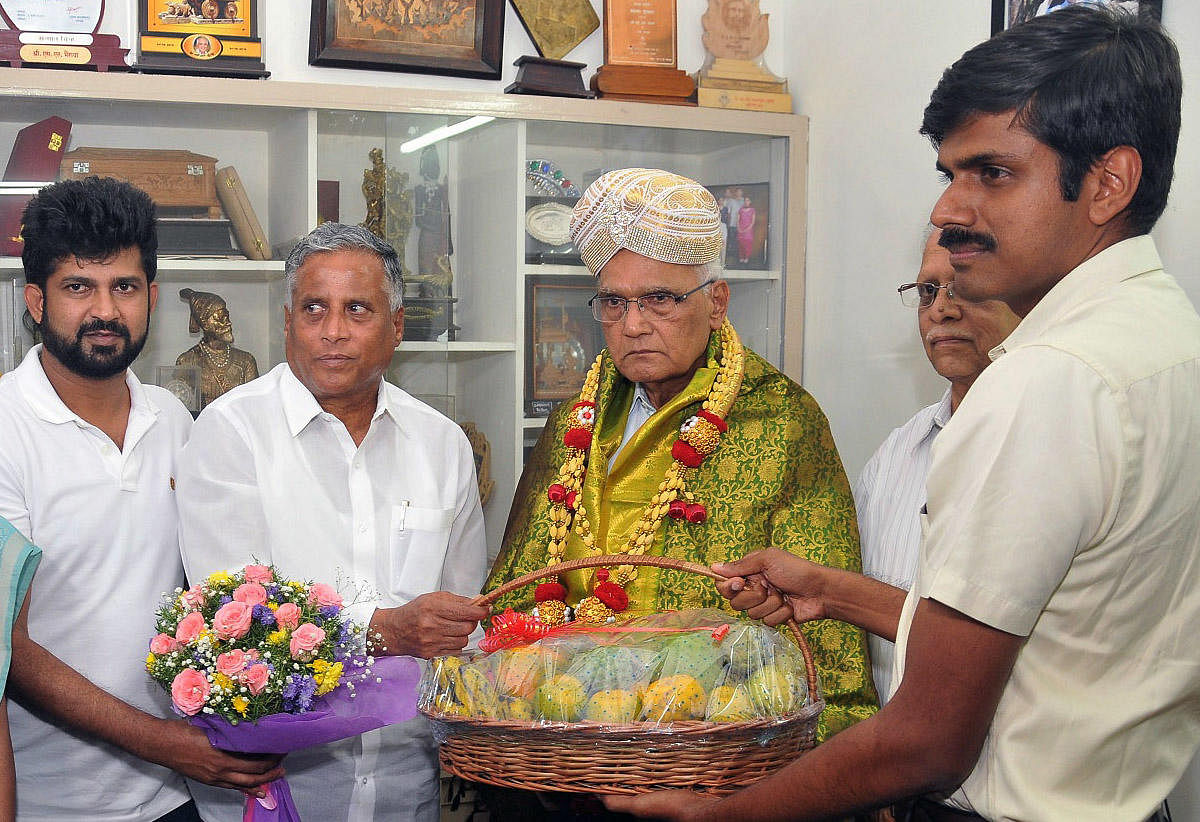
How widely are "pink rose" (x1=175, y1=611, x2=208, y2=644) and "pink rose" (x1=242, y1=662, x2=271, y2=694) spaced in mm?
120

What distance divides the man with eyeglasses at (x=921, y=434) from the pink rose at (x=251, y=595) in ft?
3.85

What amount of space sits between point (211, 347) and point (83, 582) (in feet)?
4.02

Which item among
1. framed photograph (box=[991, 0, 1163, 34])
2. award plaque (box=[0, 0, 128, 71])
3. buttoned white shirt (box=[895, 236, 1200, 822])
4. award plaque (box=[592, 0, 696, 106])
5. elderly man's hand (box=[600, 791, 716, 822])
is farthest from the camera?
award plaque (box=[592, 0, 696, 106])

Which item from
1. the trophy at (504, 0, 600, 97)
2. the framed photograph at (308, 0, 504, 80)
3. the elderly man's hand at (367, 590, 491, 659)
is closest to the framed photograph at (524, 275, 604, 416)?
the trophy at (504, 0, 600, 97)

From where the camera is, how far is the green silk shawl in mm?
2174

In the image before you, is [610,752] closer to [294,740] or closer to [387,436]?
[294,740]

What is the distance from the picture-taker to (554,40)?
3.70 meters

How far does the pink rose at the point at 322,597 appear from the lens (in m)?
1.92

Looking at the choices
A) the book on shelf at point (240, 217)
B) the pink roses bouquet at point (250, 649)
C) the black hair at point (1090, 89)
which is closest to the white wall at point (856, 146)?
the book on shelf at point (240, 217)

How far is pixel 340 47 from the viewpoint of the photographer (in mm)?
3500

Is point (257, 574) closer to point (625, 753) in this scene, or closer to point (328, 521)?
point (328, 521)

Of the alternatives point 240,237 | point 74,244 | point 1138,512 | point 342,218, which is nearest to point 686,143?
point 342,218

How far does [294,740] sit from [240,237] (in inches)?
72.0

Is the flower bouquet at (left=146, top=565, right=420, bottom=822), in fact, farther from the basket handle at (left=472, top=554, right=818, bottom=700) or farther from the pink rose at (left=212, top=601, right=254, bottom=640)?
the basket handle at (left=472, top=554, right=818, bottom=700)
